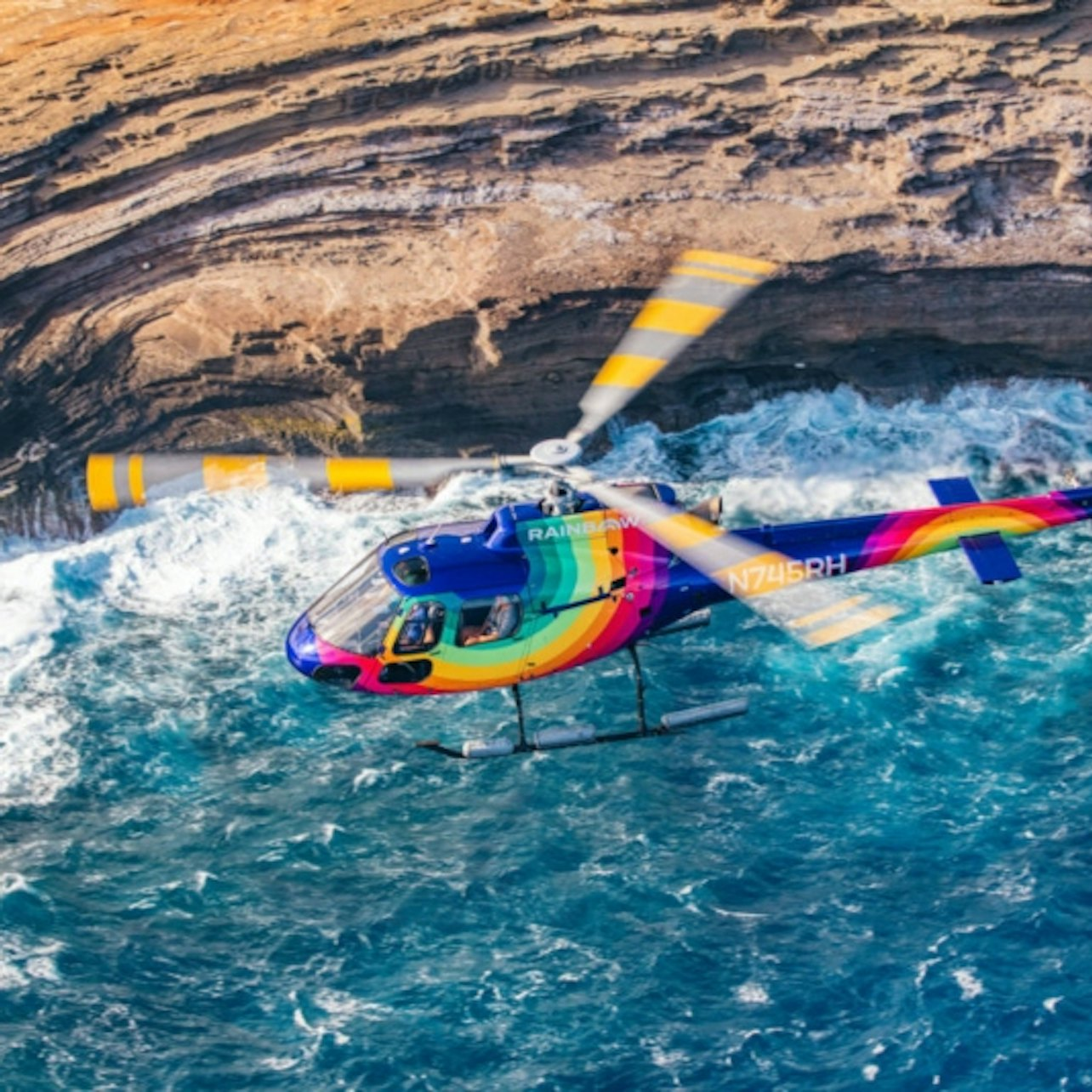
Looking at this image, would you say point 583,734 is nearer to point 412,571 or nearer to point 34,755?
point 412,571

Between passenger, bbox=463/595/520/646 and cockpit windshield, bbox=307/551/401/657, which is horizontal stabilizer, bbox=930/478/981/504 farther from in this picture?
cockpit windshield, bbox=307/551/401/657

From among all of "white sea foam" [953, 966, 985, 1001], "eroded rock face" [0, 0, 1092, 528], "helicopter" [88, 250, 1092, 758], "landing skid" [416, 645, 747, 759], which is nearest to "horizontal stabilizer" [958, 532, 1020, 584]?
"helicopter" [88, 250, 1092, 758]

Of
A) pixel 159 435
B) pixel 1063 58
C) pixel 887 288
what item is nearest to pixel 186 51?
pixel 159 435

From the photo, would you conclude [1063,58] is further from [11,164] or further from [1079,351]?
[11,164]

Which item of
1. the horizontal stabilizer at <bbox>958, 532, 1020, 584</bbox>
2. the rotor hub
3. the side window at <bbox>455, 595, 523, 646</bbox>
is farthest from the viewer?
the horizontal stabilizer at <bbox>958, 532, 1020, 584</bbox>

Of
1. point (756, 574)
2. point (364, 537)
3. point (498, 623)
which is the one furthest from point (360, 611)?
point (364, 537)

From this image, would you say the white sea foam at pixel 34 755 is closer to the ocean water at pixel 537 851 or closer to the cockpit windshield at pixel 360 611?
the ocean water at pixel 537 851
